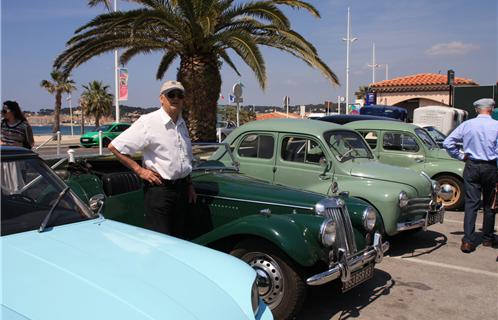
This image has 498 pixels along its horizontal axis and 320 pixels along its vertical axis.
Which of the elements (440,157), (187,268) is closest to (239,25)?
(440,157)

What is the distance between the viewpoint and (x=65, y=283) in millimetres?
1991

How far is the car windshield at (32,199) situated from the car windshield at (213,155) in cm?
225

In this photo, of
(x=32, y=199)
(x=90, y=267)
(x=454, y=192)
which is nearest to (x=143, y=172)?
(x=32, y=199)

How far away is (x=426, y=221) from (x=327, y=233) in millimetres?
2826

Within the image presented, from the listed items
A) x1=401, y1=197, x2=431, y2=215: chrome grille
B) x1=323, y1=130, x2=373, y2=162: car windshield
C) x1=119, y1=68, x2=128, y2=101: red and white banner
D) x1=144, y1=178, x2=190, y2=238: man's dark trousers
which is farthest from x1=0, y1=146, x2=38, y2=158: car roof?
x1=119, y1=68, x2=128, y2=101: red and white banner

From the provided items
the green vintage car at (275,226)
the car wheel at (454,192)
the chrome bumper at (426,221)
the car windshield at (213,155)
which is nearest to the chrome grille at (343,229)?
the green vintage car at (275,226)

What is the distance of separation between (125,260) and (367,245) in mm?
2809

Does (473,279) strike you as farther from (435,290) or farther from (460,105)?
(460,105)

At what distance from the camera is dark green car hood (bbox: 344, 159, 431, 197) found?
615 cm

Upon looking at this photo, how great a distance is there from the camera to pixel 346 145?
22.0ft

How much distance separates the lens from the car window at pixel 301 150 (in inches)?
250

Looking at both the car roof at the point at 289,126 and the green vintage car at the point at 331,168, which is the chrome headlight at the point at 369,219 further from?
the car roof at the point at 289,126

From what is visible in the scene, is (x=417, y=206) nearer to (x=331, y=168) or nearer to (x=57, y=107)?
(x=331, y=168)

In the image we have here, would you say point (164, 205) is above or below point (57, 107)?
below
